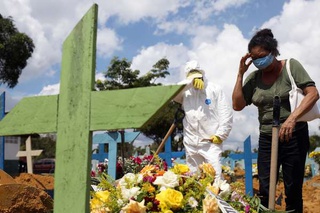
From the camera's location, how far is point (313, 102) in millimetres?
3045

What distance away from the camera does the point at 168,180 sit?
7.59 ft

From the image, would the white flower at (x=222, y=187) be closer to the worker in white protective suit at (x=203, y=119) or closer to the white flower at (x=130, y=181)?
the white flower at (x=130, y=181)

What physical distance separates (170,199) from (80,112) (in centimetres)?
72

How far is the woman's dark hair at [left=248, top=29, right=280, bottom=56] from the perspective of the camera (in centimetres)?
322

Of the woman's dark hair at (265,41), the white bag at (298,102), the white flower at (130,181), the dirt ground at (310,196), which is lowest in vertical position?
the dirt ground at (310,196)

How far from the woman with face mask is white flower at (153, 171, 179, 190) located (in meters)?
1.00

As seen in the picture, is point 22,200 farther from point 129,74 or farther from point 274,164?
point 129,74

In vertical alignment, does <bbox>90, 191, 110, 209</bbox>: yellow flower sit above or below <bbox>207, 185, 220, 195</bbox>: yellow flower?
below

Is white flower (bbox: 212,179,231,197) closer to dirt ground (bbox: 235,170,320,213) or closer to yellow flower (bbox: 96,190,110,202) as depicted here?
yellow flower (bbox: 96,190,110,202)

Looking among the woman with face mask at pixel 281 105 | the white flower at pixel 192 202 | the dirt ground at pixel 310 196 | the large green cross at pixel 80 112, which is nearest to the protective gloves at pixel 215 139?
the woman with face mask at pixel 281 105

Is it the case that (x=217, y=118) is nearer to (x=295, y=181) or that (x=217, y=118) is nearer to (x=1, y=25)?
(x=295, y=181)

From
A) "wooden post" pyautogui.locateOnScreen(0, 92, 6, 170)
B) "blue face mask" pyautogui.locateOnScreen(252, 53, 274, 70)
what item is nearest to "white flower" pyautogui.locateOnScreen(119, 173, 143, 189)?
"blue face mask" pyautogui.locateOnScreen(252, 53, 274, 70)

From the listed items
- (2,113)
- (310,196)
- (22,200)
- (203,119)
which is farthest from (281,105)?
(310,196)

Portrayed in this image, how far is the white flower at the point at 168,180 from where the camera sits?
2.30 metres
